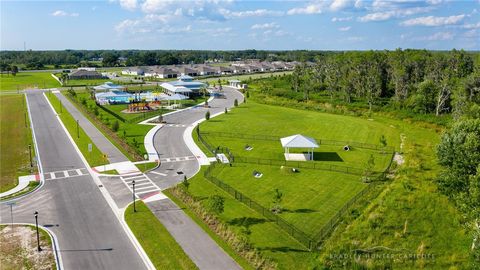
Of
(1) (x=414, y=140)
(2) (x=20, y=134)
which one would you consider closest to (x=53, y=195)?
(2) (x=20, y=134)

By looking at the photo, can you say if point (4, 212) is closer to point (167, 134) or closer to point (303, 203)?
point (303, 203)

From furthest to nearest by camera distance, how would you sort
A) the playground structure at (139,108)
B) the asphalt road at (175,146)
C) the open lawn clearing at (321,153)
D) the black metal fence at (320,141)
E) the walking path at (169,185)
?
the playground structure at (139,108)
the black metal fence at (320,141)
the open lawn clearing at (321,153)
the asphalt road at (175,146)
the walking path at (169,185)

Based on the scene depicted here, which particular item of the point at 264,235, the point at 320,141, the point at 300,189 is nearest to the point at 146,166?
the point at 300,189

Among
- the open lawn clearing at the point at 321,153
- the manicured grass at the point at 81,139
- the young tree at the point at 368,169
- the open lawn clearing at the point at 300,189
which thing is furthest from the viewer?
the manicured grass at the point at 81,139

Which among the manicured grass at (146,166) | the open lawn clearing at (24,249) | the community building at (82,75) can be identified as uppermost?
the community building at (82,75)

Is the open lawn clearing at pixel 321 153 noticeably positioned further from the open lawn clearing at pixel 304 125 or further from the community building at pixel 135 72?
the community building at pixel 135 72

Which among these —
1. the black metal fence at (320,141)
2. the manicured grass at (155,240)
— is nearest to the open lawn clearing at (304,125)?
the black metal fence at (320,141)

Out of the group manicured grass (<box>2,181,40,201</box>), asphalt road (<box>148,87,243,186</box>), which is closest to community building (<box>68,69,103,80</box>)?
asphalt road (<box>148,87,243,186</box>)
